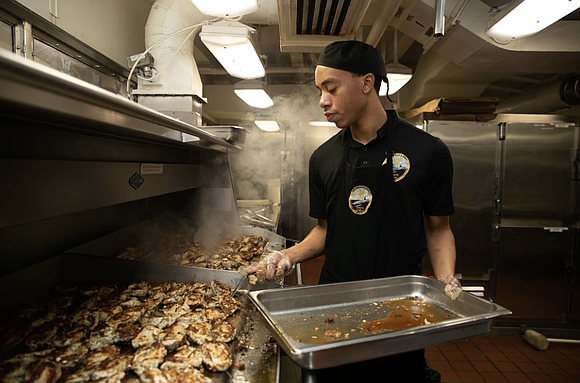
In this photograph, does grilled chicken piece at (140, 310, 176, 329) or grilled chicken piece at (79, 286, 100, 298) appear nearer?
grilled chicken piece at (140, 310, 176, 329)

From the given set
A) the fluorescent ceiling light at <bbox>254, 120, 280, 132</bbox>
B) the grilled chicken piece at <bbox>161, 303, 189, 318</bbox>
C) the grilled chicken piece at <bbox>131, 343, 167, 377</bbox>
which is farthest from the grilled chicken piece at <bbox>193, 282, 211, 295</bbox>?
the fluorescent ceiling light at <bbox>254, 120, 280, 132</bbox>

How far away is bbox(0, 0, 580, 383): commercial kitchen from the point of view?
3.63 ft

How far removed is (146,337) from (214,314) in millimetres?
328

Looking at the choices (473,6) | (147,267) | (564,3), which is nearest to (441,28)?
(564,3)

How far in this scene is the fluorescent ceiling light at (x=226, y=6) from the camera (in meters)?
1.92

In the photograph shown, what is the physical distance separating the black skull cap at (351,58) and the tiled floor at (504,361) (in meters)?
2.97

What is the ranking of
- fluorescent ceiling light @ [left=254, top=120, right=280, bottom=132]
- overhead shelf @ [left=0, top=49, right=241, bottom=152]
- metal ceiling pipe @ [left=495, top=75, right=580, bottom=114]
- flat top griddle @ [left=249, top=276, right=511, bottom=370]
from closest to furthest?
overhead shelf @ [left=0, top=49, right=241, bottom=152], flat top griddle @ [left=249, top=276, right=511, bottom=370], metal ceiling pipe @ [left=495, top=75, right=580, bottom=114], fluorescent ceiling light @ [left=254, top=120, right=280, bottom=132]

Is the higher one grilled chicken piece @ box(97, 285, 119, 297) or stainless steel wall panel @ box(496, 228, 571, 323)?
grilled chicken piece @ box(97, 285, 119, 297)

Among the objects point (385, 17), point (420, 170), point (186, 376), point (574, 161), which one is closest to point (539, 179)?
point (574, 161)

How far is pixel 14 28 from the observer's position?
184cm

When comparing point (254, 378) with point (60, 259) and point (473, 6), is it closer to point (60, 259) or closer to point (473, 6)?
point (60, 259)

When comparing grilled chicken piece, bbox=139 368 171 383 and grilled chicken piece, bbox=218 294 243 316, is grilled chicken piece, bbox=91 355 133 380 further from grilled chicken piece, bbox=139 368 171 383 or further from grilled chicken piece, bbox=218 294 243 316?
grilled chicken piece, bbox=218 294 243 316

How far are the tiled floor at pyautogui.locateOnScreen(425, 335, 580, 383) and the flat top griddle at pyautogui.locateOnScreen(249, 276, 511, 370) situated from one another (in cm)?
228

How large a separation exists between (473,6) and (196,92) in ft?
8.33
